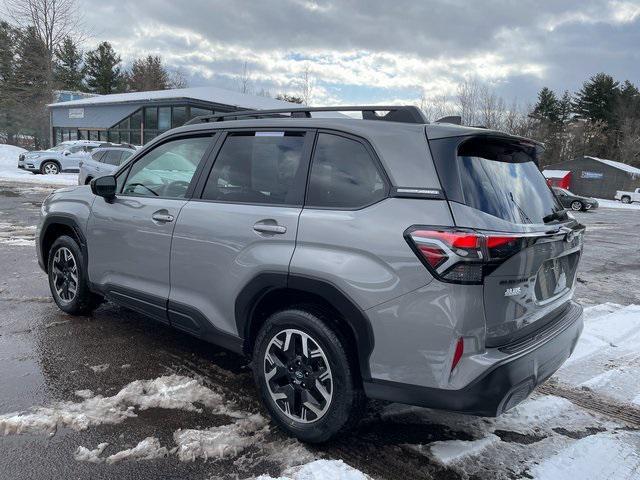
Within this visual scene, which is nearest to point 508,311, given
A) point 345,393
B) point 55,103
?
point 345,393

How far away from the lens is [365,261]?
8.24 feet

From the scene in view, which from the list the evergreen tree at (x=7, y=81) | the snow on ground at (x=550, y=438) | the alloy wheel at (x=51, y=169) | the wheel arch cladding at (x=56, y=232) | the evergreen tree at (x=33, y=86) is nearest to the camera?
the snow on ground at (x=550, y=438)

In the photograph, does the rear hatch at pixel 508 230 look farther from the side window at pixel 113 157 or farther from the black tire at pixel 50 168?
the black tire at pixel 50 168

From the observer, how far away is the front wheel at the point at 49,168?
26092 millimetres

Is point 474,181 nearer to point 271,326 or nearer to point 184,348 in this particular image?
point 271,326

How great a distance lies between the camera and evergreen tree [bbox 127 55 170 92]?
62344 mm

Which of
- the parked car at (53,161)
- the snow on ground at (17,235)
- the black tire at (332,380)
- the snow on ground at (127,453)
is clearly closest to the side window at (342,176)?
the black tire at (332,380)

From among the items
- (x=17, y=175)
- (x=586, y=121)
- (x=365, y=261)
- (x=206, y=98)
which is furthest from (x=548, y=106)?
(x=365, y=261)

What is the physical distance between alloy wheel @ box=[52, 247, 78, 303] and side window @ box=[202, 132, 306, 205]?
2.03 m

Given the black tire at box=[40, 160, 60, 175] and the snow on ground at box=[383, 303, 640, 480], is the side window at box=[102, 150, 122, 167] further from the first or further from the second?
the snow on ground at box=[383, 303, 640, 480]

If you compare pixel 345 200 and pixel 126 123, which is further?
pixel 126 123

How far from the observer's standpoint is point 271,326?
292 centimetres

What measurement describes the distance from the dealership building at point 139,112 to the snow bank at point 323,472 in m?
29.1

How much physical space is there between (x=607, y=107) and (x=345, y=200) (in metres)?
77.4
